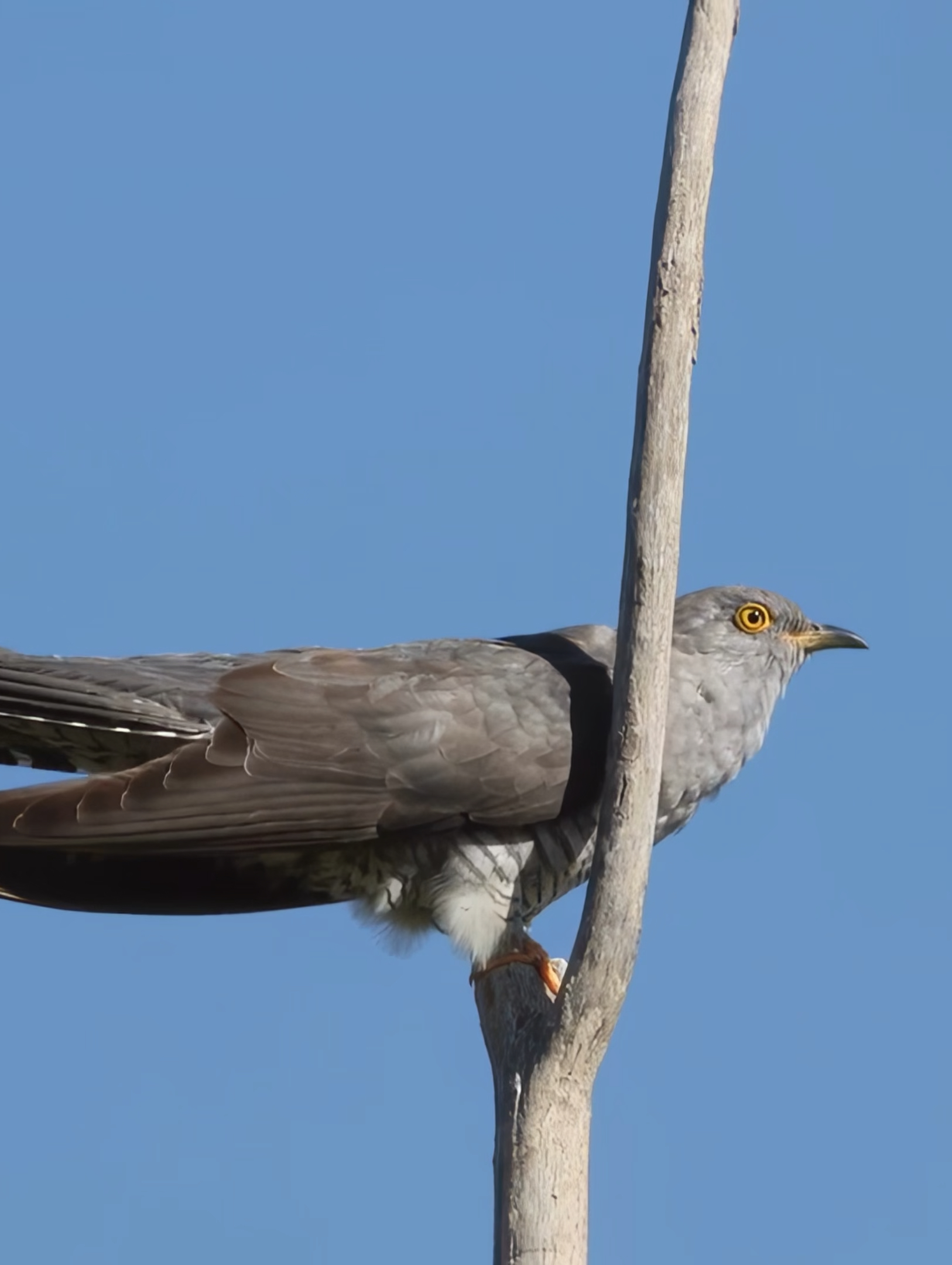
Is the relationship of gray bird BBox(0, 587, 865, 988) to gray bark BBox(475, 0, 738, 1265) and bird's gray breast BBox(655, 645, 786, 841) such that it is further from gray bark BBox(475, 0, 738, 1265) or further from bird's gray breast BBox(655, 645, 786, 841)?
gray bark BBox(475, 0, 738, 1265)

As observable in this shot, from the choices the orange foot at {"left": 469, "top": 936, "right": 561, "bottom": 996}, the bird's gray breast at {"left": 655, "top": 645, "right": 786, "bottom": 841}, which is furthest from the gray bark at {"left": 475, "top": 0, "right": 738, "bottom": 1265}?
the bird's gray breast at {"left": 655, "top": 645, "right": 786, "bottom": 841}

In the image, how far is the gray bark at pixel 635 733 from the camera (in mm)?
3188

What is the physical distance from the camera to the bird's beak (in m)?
4.75

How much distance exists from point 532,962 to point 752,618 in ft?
4.22

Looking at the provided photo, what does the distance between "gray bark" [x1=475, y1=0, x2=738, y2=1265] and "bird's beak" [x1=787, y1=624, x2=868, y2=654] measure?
1.58 meters

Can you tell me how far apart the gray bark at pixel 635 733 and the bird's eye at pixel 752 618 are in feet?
4.63

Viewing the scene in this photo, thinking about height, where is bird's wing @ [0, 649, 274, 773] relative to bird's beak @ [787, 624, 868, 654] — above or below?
below

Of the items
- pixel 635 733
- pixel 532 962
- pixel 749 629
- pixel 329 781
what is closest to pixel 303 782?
pixel 329 781

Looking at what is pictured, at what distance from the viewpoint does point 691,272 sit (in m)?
3.22

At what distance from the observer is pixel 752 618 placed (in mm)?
4652

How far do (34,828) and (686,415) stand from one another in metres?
1.77

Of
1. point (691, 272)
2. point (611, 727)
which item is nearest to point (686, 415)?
point (691, 272)

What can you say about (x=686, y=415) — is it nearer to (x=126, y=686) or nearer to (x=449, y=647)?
(x=449, y=647)

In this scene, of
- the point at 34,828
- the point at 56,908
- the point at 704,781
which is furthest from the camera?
the point at 704,781
